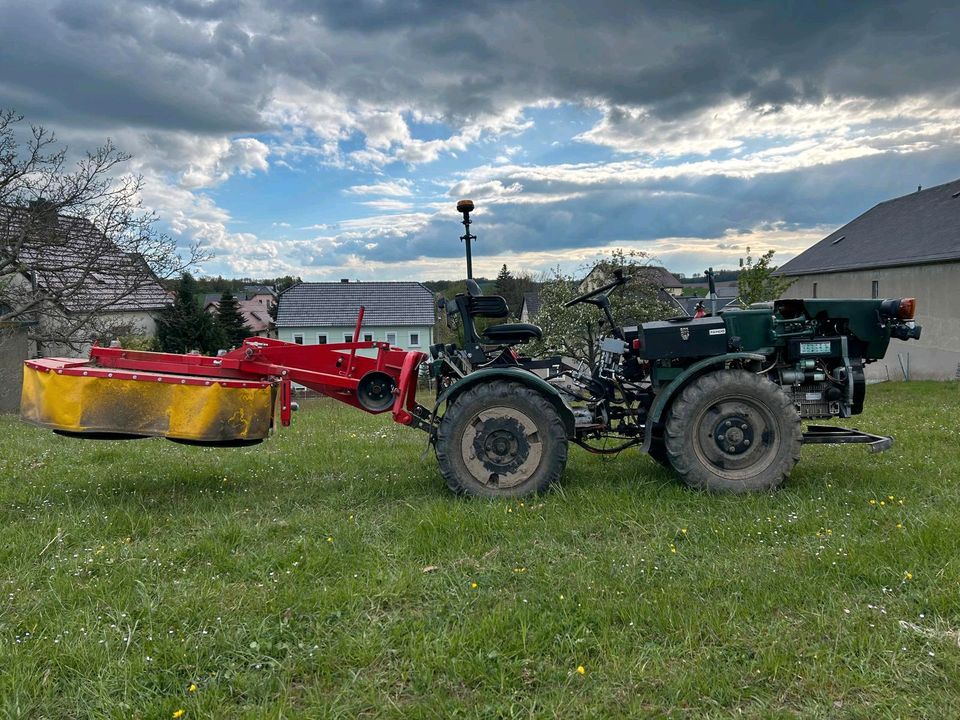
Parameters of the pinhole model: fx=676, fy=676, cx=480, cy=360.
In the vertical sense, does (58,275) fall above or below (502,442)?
above

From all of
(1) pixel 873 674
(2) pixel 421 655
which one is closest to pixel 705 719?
(1) pixel 873 674

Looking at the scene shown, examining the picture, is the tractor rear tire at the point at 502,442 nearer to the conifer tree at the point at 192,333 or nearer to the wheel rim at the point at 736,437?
the wheel rim at the point at 736,437

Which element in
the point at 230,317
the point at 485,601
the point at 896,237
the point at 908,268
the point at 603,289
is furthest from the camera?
the point at 230,317

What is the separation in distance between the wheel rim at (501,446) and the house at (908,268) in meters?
23.6

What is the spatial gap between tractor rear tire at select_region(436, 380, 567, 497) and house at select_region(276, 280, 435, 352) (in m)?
45.7

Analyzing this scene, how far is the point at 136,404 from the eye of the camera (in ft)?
15.1

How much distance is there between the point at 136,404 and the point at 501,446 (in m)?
2.54

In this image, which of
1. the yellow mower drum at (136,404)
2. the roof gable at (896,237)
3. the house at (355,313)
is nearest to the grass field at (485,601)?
the yellow mower drum at (136,404)

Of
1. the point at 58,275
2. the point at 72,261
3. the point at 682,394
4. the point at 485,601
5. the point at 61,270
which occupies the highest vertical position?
the point at 72,261

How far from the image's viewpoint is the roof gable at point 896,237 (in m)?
24.2

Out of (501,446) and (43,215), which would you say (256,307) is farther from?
(501,446)

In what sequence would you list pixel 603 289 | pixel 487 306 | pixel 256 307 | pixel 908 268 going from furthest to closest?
pixel 256 307 < pixel 908 268 < pixel 603 289 < pixel 487 306

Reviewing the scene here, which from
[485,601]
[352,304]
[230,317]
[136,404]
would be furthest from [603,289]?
[352,304]

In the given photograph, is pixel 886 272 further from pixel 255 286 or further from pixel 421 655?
pixel 255 286
